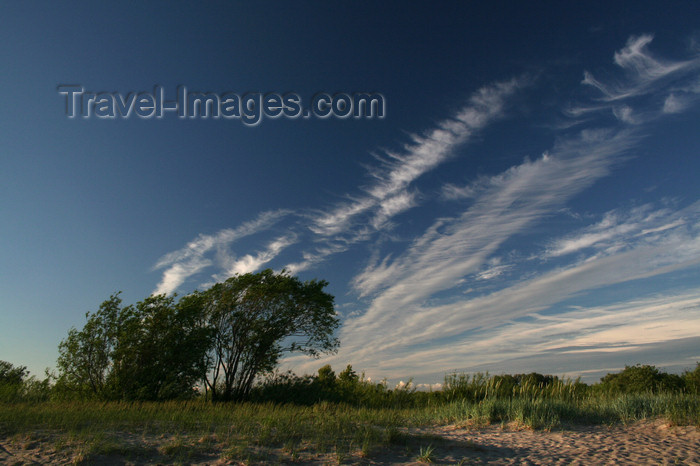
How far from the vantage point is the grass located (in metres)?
7.07

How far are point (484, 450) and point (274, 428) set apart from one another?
4580 mm

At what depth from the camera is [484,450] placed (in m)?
7.79

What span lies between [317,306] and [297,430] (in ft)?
48.6

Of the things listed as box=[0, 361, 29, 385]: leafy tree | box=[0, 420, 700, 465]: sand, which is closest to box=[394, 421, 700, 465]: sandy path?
box=[0, 420, 700, 465]: sand

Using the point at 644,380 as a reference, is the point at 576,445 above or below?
above

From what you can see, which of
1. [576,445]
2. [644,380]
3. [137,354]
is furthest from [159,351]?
[644,380]

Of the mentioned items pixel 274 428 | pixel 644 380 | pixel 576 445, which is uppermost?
pixel 274 428

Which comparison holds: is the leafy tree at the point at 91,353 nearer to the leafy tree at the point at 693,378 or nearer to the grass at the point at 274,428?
the grass at the point at 274,428

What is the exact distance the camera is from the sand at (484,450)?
6.84 m

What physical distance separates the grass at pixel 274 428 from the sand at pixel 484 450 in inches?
2.2

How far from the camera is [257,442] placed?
771 cm

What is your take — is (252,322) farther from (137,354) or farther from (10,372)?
(10,372)

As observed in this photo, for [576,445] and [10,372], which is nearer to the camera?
[576,445]

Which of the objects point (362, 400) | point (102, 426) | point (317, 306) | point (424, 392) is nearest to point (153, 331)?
point (317, 306)
